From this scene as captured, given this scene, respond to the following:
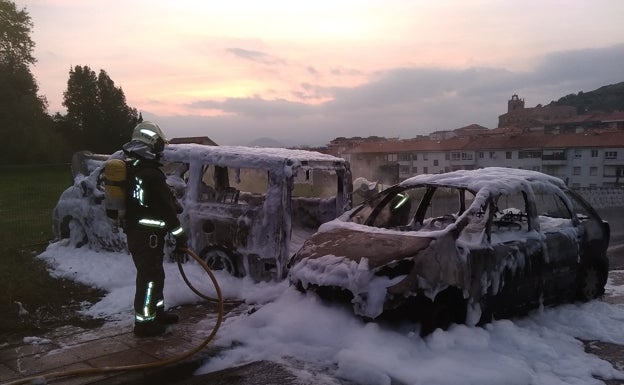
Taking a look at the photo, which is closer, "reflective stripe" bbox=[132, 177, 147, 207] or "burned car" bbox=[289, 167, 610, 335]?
"burned car" bbox=[289, 167, 610, 335]

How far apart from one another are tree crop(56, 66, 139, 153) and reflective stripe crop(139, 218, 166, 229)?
145ft

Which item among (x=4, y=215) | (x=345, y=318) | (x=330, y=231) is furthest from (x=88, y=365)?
(x=4, y=215)

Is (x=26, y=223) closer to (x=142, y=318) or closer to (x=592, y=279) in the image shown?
(x=142, y=318)

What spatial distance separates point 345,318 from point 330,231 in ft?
4.34

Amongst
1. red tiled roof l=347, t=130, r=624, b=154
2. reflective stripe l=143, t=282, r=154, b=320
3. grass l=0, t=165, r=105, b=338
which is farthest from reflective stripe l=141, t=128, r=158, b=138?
red tiled roof l=347, t=130, r=624, b=154

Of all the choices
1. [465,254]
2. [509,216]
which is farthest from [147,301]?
[509,216]

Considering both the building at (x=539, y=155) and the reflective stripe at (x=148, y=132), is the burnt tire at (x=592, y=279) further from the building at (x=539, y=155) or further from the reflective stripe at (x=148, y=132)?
the building at (x=539, y=155)

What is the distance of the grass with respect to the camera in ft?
21.0

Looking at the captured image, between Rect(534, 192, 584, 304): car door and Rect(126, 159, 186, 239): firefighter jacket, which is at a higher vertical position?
Rect(126, 159, 186, 239): firefighter jacket

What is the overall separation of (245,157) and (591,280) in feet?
16.4

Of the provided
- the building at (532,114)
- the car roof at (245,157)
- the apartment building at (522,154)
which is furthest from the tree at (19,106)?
the building at (532,114)

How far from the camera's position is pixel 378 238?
5.57 meters

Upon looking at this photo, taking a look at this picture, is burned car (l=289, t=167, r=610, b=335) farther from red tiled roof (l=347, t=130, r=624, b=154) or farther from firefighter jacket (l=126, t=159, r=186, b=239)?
red tiled roof (l=347, t=130, r=624, b=154)

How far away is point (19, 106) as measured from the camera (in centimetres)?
4100
